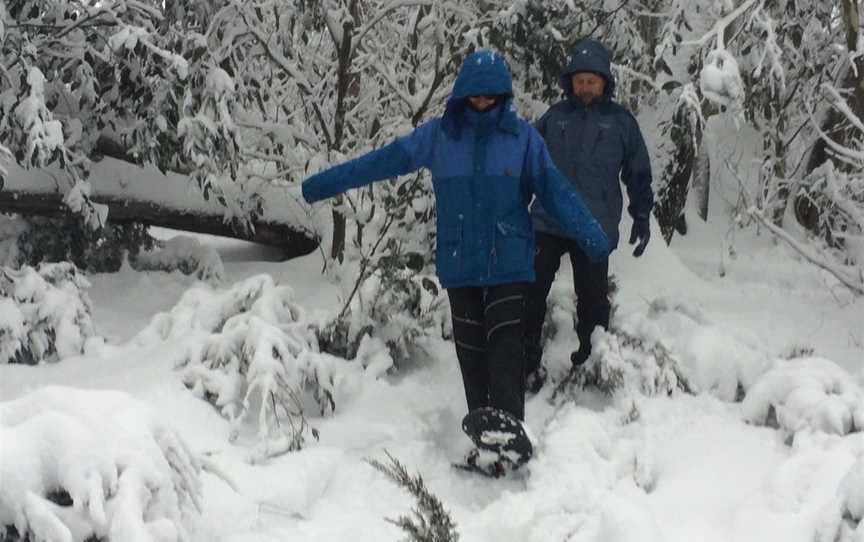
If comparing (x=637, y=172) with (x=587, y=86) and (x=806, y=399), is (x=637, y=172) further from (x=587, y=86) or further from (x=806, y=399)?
(x=806, y=399)

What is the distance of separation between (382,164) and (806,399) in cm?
198

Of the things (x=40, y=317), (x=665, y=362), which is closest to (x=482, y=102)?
(x=665, y=362)

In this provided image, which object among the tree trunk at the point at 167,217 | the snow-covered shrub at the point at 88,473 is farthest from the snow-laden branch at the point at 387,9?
the snow-covered shrub at the point at 88,473

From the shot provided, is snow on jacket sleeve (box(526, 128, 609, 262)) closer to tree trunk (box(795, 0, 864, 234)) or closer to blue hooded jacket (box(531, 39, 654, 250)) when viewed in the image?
blue hooded jacket (box(531, 39, 654, 250))

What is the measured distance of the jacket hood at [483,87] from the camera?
362 centimetres

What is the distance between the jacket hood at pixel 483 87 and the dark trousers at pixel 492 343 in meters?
0.68

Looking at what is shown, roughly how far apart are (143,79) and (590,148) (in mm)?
2493

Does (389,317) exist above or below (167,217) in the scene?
below

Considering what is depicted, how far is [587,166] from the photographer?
4.34m

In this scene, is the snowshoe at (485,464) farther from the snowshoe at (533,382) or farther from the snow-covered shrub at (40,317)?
the snow-covered shrub at (40,317)

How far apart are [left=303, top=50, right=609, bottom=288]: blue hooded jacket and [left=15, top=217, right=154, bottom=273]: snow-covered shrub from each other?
2.56 metres

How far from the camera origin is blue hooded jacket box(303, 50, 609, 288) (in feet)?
12.2

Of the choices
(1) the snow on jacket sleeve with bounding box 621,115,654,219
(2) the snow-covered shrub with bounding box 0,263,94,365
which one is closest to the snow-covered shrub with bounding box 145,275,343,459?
(2) the snow-covered shrub with bounding box 0,263,94,365

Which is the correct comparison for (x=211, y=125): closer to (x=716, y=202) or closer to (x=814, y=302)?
(x=814, y=302)
